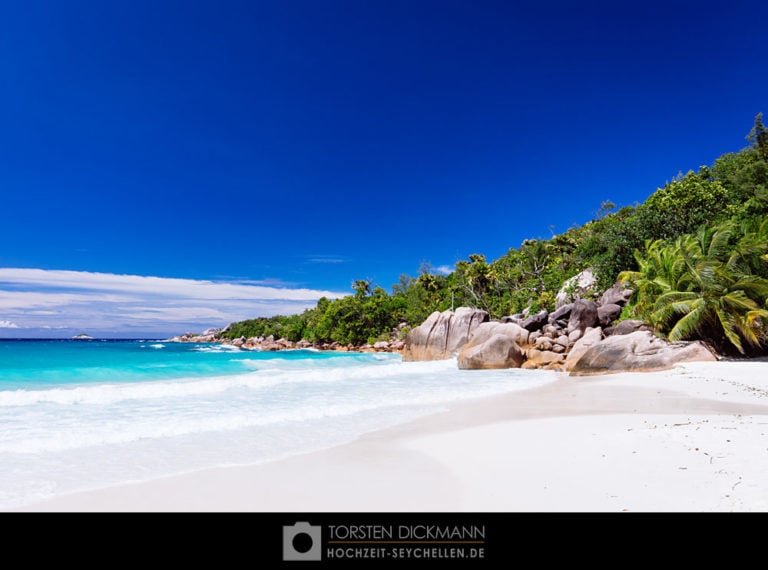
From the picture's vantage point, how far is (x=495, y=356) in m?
23.3

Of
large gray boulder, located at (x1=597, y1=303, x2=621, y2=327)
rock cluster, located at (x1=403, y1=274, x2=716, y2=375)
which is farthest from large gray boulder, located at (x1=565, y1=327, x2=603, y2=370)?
large gray boulder, located at (x1=597, y1=303, x2=621, y2=327)

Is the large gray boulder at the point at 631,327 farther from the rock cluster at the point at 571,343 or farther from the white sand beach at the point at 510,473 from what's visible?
the white sand beach at the point at 510,473

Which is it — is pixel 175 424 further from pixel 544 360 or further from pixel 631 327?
pixel 631 327

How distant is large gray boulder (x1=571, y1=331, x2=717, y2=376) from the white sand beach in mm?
9597

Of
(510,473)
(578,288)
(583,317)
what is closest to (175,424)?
(510,473)

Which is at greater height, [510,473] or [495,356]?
[510,473]

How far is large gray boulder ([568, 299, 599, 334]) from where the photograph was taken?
81.5 ft

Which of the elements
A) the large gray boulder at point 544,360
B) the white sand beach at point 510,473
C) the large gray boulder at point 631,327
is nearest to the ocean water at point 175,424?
the white sand beach at point 510,473

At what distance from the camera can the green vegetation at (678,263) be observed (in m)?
17.3

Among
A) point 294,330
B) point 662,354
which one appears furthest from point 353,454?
point 294,330

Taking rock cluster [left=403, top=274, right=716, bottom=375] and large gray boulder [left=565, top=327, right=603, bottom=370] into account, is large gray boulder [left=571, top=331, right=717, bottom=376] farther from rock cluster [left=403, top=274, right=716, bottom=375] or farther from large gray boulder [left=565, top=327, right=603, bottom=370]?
large gray boulder [left=565, top=327, right=603, bottom=370]
